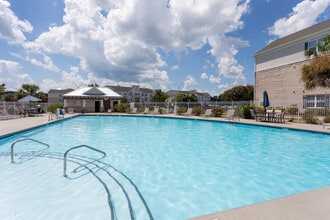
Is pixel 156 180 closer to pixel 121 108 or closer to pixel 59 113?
pixel 59 113

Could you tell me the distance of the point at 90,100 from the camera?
28.4 metres

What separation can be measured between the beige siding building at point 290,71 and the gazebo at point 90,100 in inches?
830

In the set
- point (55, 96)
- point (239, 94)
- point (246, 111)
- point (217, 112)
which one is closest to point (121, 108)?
point (217, 112)

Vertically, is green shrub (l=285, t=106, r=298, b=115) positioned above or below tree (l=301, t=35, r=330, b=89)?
below

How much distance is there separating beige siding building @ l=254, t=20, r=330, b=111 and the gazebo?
21078 millimetres

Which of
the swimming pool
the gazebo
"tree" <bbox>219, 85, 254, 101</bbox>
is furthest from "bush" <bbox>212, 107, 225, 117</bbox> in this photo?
"tree" <bbox>219, 85, 254, 101</bbox>

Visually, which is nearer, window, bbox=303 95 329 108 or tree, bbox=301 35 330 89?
tree, bbox=301 35 330 89

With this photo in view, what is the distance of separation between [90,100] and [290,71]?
26.4 m

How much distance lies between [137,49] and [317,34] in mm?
18135

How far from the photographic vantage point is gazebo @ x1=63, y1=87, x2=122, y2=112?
27734mm

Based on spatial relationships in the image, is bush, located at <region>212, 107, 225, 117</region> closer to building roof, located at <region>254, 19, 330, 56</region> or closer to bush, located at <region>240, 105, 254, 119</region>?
bush, located at <region>240, 105, 254, 119</region>

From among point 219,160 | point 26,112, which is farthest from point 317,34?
point 26,112

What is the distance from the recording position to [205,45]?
2092cm

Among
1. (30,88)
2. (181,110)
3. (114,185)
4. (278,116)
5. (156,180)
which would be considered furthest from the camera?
(30,88)
